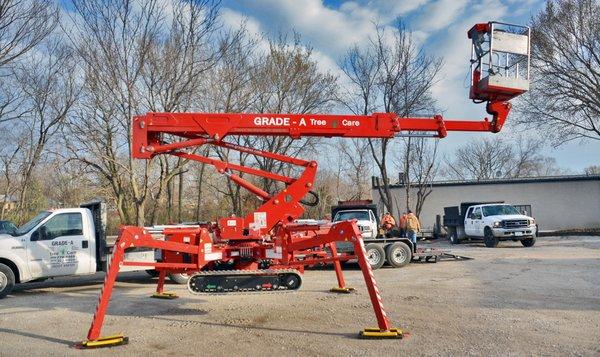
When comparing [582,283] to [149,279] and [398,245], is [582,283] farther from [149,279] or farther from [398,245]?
[149,279]

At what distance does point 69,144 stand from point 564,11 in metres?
29.2

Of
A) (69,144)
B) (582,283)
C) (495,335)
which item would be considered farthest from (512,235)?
(69,144)

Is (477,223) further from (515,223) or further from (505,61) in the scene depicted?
(505,61)

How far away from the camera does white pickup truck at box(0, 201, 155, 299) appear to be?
11.9 meters

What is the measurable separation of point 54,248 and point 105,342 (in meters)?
6.16

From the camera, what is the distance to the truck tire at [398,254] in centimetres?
1603

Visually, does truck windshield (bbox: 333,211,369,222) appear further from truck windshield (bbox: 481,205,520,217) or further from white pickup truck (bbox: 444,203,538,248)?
truck windshield (bbox: 481,205,520,217)

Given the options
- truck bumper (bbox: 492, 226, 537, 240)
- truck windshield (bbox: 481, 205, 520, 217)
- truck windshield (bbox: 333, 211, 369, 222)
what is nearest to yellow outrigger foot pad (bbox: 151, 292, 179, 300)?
truck windshield (bbox: 333, 211, 369, 222)

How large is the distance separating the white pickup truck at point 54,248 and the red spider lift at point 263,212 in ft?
10.2

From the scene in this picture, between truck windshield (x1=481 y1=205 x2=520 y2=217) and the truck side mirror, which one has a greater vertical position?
truck windshield (x1=481 y1=205 x2=520 y2=217)

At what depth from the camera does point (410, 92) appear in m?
32.3

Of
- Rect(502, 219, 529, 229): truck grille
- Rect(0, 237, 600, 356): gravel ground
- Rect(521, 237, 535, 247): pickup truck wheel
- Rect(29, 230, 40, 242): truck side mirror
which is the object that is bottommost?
Rect(0, 237, 600, 356): gravel ground

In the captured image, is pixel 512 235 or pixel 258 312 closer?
pixel 258 312

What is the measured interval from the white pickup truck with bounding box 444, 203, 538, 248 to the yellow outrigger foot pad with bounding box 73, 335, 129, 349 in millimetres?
19682
